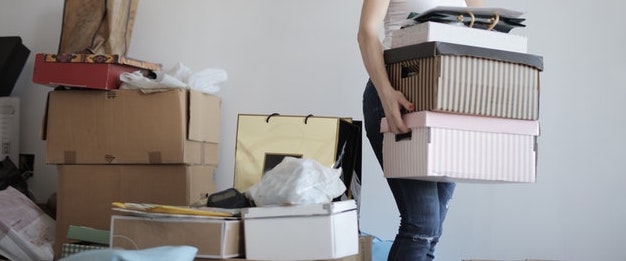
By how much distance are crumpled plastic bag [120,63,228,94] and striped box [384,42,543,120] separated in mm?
1124

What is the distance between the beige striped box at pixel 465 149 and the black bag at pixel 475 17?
19 centimetres

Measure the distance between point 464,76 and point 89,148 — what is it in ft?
4.91

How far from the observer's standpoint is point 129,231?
152 centimetres

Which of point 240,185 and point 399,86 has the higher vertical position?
point 399,86

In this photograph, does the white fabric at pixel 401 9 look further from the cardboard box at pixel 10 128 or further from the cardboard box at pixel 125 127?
the cardboard box at pixel 10 128

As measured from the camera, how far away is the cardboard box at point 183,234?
1469 mm

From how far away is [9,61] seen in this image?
9.05ft

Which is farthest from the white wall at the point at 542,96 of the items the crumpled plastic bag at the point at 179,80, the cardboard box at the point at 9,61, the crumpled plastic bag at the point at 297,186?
the crumpled plastic bag at the point at 297,186

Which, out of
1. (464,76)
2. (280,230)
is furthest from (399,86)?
(280,230)

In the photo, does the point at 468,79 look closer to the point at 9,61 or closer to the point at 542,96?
the point at 542,96

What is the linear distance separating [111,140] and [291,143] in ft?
2.21

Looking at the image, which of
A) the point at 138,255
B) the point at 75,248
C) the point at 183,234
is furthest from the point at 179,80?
the point at 138,255

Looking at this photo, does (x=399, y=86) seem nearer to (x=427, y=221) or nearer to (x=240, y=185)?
(x=427, y=221)

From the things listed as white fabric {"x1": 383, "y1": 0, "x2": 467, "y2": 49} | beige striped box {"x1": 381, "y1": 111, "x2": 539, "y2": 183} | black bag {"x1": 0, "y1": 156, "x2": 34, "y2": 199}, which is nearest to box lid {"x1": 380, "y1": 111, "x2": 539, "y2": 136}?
beige striped box {"x1": 381, "y1": 111, "x2": 539, "y2": 183}
